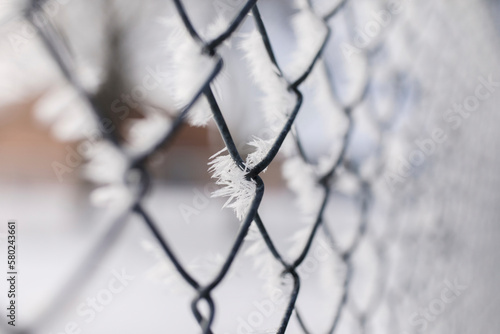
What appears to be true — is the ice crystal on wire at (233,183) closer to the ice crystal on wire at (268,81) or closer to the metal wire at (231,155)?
the metal wire at (231,155)

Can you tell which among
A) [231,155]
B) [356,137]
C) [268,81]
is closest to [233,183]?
[231,155]

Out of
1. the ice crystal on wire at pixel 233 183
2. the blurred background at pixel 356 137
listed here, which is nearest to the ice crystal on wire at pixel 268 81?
the blurred background at pixel 356 137

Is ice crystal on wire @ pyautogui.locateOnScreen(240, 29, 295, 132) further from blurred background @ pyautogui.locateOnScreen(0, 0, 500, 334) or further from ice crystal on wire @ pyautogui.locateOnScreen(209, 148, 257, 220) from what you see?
ice crystal on wire @ pyautogui.locateOnScreen(209, 148, 257, 220)

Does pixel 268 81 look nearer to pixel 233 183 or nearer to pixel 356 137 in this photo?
pixel 233 183

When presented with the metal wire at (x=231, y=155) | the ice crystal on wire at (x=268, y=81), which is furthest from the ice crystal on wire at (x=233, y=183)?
the ice crystal on wire at (x=268, y=81)

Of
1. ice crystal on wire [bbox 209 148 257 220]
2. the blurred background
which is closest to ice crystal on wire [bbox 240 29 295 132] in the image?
the blurred background

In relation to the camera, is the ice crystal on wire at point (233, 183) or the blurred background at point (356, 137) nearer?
the blurred background at point (356, 137)

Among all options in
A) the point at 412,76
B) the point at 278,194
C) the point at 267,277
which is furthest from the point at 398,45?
the point at 278,194

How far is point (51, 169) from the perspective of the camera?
865 cm

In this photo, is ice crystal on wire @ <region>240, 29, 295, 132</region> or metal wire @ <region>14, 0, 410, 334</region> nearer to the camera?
metal wire @ <region>14, 0, 410, 334</region>

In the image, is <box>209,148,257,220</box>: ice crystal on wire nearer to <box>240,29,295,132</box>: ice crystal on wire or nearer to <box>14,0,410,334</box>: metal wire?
<box>14,0,410,334</box>: metal wire

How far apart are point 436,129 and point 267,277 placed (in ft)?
2.81

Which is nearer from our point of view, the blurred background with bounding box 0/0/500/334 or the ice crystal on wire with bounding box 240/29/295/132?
the blurred background with bounding box 0/0/500/334

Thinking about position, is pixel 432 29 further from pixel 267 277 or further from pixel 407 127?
pixel 267 277
